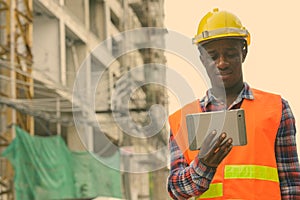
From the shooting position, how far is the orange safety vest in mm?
3254

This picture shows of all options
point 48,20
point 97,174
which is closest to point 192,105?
point 97,174

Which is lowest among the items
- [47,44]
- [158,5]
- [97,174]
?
[97,174]

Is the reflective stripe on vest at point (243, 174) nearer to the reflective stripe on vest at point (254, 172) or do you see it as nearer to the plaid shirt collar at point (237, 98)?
the reflective stripe on vest at point (254, 172)

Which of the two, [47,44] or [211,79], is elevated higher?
[47,44]

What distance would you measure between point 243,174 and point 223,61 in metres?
0.49

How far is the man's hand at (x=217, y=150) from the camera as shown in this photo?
296 centimetres

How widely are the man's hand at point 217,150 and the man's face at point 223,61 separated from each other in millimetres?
375

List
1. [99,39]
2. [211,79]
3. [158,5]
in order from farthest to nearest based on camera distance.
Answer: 1. [158,5]
2. [99,39]
3. [211,79]

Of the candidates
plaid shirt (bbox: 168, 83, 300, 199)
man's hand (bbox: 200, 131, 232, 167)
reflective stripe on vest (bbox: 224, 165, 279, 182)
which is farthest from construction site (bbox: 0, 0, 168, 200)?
man's hand (bbox: 200, 131, 232, 167)

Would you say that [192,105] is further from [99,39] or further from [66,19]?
[99,39]

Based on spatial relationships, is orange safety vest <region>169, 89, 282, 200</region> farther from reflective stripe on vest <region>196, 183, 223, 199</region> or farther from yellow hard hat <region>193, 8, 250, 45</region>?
yellow hard hat <region>193, 8, 250, 45</region>

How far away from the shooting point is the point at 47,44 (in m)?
25.7

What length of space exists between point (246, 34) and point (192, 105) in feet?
1.33

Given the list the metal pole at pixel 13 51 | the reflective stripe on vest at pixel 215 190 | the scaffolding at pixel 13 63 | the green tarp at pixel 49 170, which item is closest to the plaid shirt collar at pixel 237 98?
the reflective stripe on vest at pixel 215 190
